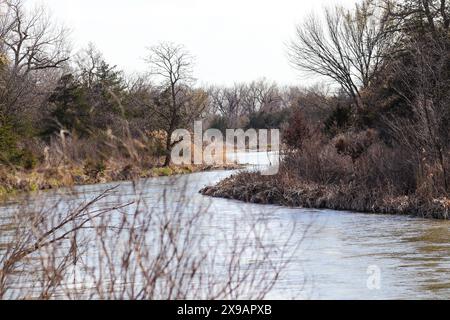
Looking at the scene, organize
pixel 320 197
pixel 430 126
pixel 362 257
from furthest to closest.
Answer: pixel 320 197 < pixel 430 126 < pixel 362 257

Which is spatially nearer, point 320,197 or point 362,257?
point 362,257

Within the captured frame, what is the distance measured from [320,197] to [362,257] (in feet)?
30.0

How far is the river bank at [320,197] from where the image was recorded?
814 inches

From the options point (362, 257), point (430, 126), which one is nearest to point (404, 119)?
point (430, 126)

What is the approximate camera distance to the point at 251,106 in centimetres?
12231

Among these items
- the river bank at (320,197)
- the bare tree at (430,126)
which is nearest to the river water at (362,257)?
the river bank at (320,197)

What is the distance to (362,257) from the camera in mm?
14766

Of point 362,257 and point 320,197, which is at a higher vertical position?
point 320,197

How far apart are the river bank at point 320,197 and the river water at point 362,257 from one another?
652 mm

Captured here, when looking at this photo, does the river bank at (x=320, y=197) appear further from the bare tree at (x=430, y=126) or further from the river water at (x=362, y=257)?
the bare tree at (x=430, y=126)

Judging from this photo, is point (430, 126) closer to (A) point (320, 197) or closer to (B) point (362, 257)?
(A) point (320, 197)

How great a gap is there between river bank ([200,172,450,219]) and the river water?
652 millimetres

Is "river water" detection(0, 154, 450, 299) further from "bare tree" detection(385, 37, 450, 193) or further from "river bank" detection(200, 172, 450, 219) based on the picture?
"bare tree" detection(385, 37, 450, 193)
